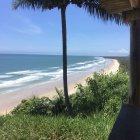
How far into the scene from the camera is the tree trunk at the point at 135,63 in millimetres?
3547

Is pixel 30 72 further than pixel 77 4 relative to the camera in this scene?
Yes

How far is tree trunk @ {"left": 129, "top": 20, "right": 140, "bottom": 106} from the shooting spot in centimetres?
355

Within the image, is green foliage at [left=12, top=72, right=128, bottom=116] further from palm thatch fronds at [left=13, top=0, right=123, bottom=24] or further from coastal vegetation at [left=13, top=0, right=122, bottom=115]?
palm thatch fronds at [left=13, top=0, right=123, bottom=24]

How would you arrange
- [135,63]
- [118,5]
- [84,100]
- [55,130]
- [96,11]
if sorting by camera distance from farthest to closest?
1. [84,100]
2. [96,11]
3. [55,130]
4. [118,5]
5. [135,63]

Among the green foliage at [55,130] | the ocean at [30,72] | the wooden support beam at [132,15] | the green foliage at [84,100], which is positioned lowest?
the ocean at [30,72]

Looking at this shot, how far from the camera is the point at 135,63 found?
3.55 meters

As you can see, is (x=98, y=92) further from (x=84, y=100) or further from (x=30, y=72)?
(x=30, y=72)

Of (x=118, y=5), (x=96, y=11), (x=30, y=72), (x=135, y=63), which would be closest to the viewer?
(x=135, y=63)

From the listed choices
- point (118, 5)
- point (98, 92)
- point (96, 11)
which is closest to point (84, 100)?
point (98, 92)

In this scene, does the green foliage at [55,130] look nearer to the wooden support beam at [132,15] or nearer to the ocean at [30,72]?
the wooden support beam at [132,15]

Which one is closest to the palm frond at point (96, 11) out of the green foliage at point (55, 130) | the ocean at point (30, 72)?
the green foliage at point (55, 130)

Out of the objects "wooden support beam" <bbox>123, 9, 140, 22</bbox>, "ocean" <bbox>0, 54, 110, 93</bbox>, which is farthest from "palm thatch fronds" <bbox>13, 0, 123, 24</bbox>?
Result: "ocean" <bbox>0, 54, 110, 93</bbox>

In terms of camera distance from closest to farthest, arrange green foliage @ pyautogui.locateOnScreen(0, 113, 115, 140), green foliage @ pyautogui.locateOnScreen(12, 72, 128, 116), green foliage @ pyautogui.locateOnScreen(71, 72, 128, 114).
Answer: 1. green foliage @ pyautogui.locateOnScreen(0, 113, 115, 140)
2. green foliage @ pyautogui.locateOnScreen(71, 72, 128, 114)
3. green foliage @ pyautogui.locateOnScreen(12, 72, 128, 116)

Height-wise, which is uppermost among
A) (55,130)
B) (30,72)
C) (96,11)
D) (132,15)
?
(96,11)
